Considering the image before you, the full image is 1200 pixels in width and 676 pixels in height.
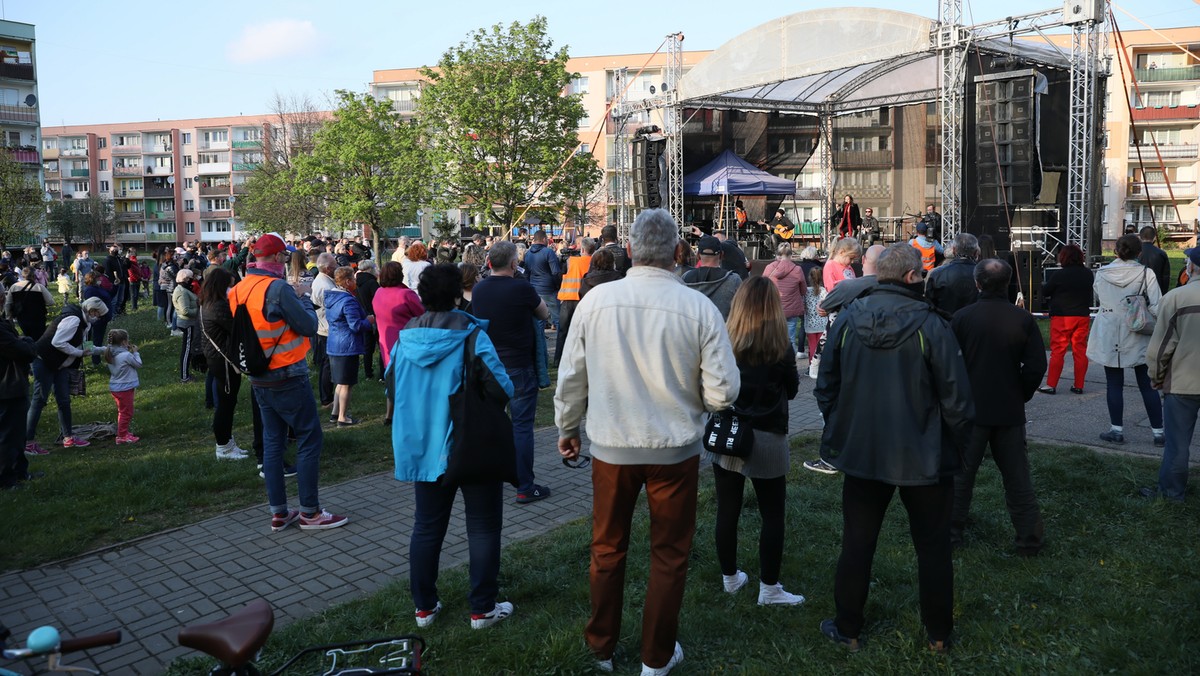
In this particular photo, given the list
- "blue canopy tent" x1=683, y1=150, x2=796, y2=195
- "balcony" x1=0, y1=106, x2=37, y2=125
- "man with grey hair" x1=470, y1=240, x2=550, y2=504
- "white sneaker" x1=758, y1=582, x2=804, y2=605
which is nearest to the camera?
"white sneaker" x1=758, y1=582, x2=804, y2=605

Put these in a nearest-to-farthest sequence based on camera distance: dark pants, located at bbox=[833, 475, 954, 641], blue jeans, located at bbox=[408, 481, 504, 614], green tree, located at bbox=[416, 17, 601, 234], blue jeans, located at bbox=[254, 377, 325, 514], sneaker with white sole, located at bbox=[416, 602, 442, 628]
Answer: dark pants, located at bbox=[833, 475, 954, 641], blue jeans, located at bbox=[408, 481, 504, 614], sneaker with white sole, located at bbox=[416, 602, 442, 628], blue jeans, located at bbox=[254, 377, 325, 514], green tree, located at bbox=[416, 17, 601, 234]

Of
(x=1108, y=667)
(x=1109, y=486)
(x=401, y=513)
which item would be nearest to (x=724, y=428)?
(x=1108, y=667)

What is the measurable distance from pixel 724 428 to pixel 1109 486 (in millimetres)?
3609

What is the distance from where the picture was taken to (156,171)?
88.9 meters

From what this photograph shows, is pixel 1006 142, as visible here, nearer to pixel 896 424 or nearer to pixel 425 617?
pixel 896 424

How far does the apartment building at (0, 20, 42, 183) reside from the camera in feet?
160

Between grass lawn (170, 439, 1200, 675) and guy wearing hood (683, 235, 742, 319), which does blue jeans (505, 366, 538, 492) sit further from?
guy wearing hood (683, 235, 742, 319)

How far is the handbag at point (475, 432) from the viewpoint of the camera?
12.5 feet

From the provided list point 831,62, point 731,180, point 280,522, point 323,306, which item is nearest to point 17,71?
point 731,180

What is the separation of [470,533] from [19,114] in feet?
191

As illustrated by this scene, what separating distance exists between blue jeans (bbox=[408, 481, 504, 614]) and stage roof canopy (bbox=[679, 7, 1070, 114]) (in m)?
14.7

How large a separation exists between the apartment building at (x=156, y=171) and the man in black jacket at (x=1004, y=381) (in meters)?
90.8

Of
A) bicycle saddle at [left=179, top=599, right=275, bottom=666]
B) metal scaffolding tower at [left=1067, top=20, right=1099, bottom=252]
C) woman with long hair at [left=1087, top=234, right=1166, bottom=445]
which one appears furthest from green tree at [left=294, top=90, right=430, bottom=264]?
bicycle saddle at [left=179, top=599, right=275, bottom=666]

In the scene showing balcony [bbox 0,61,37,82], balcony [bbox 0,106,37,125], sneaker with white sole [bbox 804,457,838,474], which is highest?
balcony [bbox 0,61,37,82]
